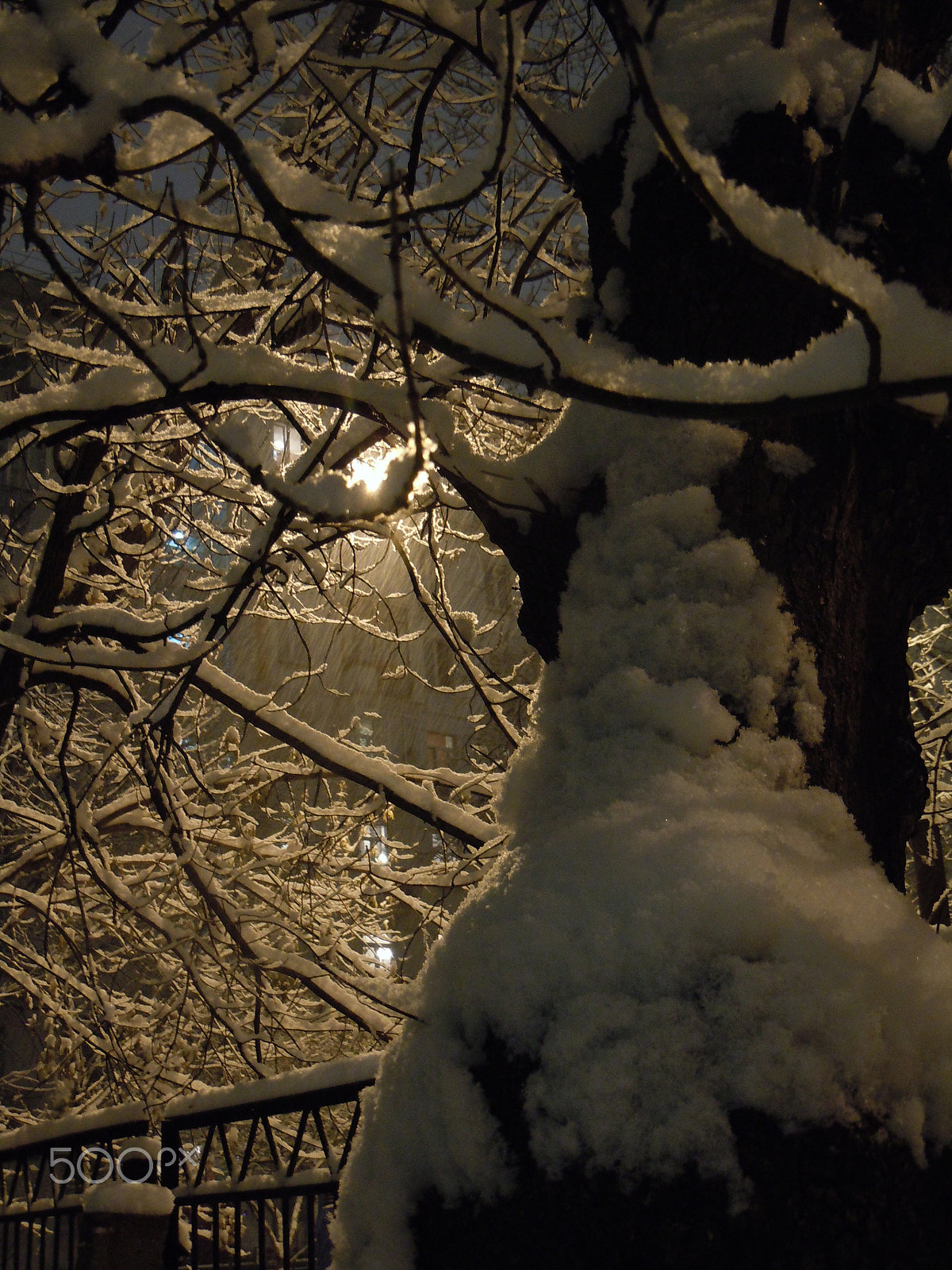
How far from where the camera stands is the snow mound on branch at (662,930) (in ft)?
3.97

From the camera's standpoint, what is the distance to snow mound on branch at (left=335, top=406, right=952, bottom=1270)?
1.21 meters

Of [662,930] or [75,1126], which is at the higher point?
[662,930]

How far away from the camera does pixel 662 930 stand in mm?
1288

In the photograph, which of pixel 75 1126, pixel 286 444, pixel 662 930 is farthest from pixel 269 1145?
pixel 286 444

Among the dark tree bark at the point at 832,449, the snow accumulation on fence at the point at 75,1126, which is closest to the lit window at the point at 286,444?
the dark tree bark at the point at 832,449

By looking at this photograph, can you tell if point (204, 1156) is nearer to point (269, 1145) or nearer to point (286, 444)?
point (269, 1145)

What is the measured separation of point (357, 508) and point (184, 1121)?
2.20 m

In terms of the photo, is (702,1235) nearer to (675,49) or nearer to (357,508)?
(357,508)

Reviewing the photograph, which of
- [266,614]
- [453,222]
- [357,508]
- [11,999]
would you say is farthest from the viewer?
[11,999]

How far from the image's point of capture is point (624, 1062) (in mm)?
1228

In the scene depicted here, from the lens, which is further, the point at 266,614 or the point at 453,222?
the point at 266,614

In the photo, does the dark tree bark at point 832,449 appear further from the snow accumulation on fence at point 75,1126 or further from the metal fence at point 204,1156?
the snow accumulation on fence at point 75,1126

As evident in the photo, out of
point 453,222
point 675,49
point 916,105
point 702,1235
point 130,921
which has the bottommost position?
point 702,1235

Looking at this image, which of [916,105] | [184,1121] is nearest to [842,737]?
[916,105]
